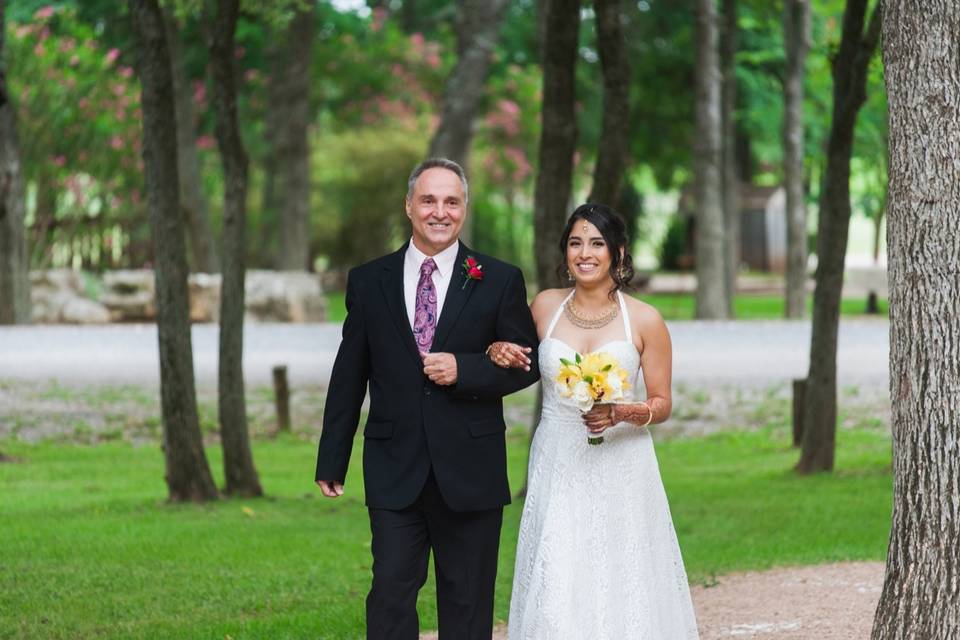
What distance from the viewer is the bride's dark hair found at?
6172mm

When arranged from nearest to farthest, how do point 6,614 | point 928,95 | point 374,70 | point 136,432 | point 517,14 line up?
point 928,95 < point 6,614 < point 136,432 < point 517,14 < point 374,70

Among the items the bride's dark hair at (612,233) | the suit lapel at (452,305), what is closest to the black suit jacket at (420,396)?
the suit lapel at (452,305)

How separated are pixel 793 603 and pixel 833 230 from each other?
593cm

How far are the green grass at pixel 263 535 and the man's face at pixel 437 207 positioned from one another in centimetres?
279

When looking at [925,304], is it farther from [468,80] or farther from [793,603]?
[468,80]

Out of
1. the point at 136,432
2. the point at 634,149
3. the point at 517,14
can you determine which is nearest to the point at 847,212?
the point at 136,432

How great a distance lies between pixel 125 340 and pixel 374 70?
50.4 ft

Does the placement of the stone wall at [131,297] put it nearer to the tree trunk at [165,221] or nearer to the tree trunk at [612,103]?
the tree trunk at [165,221]

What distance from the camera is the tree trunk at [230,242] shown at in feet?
43.4

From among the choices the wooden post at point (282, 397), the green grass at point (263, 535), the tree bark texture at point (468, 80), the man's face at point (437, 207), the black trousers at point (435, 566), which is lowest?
the green grass at point (263, 535)

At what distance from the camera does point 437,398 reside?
588 cm

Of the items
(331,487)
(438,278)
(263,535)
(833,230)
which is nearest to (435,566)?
(331,487)

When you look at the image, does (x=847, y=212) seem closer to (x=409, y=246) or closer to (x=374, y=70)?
(x=409, y=246)

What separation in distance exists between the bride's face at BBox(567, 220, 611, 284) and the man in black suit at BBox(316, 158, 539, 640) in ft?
0.99
